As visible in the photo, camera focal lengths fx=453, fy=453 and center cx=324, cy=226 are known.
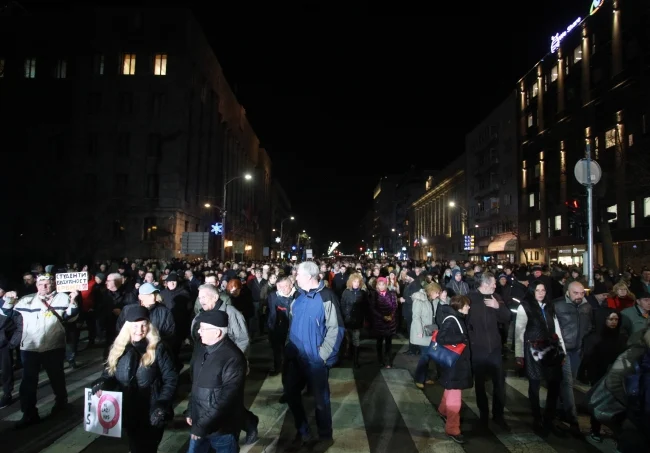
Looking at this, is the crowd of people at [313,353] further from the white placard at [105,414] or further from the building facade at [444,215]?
the building facade at [444,215]

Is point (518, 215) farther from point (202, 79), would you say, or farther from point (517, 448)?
point (517, 448)

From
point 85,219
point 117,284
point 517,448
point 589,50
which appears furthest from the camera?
Answer: point 589,50

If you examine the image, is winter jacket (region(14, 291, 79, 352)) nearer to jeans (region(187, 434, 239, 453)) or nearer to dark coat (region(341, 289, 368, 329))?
jeans (region(187, 434, 239, 453))

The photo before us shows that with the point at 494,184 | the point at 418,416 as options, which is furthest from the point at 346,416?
the point at 494,184

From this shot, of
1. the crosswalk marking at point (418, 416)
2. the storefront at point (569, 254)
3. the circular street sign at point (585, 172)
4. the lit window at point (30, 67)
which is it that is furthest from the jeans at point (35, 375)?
the lit window at point (30, 67)

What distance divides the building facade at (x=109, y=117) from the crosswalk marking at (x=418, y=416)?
31446 mm

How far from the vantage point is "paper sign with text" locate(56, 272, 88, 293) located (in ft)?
30.8

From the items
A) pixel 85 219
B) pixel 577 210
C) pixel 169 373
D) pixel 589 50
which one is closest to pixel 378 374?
pixel 169 373

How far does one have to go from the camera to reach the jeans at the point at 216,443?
12.2ft

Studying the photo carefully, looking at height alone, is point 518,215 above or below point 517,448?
above

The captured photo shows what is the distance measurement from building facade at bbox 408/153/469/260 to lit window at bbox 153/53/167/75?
3714 centimetres

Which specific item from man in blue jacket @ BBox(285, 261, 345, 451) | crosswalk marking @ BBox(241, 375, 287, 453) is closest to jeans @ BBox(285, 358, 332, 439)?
man in blue jacket @ BBox(285, 261, 345, 451)

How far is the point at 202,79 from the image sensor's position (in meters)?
45.2

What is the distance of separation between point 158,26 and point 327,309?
42962 mm
